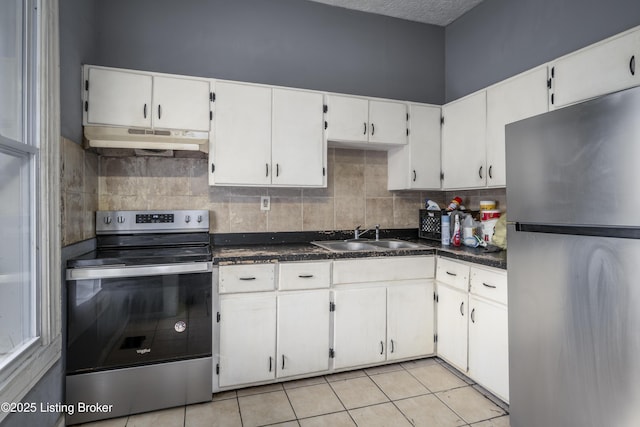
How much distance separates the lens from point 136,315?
1.92 meters

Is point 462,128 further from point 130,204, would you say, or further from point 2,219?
point 2,219

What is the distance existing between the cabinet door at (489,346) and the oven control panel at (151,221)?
1925 millimetres

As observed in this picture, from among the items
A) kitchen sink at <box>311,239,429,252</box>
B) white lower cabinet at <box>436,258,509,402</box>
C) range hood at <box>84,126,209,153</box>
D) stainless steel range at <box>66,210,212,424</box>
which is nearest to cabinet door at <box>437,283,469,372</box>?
white lower cabinet at <box>436,258,509,402</box>

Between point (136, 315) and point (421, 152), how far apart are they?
7.62 feet

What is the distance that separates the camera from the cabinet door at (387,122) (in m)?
2.70

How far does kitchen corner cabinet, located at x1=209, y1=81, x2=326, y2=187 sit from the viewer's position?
2.33m

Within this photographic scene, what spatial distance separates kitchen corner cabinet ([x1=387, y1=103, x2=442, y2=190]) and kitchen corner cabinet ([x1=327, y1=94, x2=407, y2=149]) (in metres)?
0.09

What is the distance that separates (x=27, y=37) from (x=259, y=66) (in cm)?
150

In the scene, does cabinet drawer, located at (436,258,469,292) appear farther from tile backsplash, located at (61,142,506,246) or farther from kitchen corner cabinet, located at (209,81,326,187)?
kitchen corner cabinet, located at (209,81,326,187)

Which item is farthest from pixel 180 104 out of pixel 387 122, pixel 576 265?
pixel 576 265

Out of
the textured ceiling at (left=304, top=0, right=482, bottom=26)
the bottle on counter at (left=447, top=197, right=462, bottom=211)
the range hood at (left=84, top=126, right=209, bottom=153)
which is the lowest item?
the bottle on counter at (left=447, top=197, right=462, bottom=211)

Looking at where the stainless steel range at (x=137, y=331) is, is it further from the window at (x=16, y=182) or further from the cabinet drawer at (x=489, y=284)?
the cabinet drawer at (x=489, y=284)

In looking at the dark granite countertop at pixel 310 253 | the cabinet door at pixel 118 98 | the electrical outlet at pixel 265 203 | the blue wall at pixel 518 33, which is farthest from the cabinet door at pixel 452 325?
the cabinet door at pixel 118 98

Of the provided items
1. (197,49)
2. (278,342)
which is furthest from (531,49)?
(278,342)
